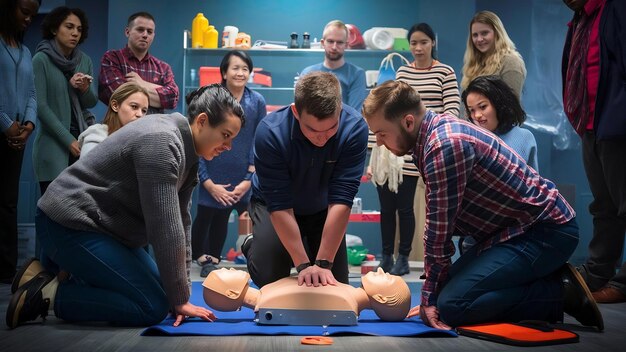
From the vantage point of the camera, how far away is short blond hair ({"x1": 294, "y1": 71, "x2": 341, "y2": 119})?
2.72 metres

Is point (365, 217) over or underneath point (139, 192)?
underneath

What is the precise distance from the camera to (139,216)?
2.74 meters

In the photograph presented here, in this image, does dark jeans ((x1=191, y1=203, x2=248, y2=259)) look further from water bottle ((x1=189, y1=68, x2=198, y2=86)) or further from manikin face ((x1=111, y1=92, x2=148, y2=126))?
water bottle ((x1=189, y1=68, x2=198, y2=86))

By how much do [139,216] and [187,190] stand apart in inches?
9.8

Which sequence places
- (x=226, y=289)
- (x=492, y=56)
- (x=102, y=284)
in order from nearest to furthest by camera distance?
(x=102, y=284), (x=226, y=289), (x=492, y=56)

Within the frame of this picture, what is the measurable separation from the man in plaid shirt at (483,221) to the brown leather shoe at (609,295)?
2.76ft

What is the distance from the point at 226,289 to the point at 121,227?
0.47 m

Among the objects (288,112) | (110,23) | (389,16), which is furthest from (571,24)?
(110,23)

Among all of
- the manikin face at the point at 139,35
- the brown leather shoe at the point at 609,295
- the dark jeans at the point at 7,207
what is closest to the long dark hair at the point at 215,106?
the dark jeans at the point at 7,207

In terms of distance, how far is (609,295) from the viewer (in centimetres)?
355

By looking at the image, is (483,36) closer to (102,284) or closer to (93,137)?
(93,137)

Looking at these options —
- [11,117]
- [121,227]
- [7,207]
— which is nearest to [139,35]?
[11,117]

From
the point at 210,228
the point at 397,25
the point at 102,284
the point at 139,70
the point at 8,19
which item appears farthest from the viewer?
the point at 397,25

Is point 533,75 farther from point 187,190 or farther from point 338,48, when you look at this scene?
point 187,190
